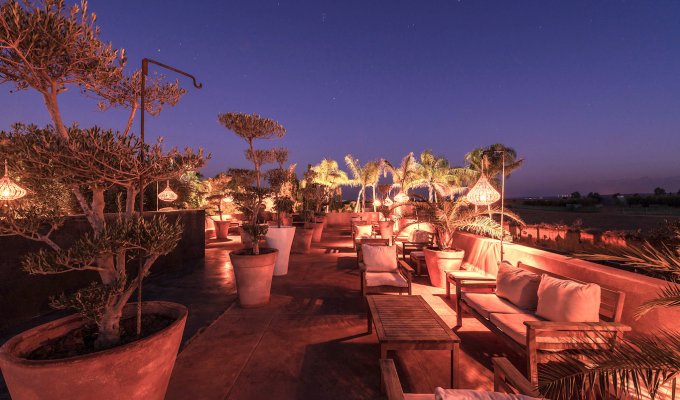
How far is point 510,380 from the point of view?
5.62 feet

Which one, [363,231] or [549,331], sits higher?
[363,231]

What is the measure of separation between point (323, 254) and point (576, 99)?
3582 centimetres

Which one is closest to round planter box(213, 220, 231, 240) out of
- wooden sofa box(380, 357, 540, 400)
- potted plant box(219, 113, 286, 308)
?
potted plant box(219, 113, 286, 308)

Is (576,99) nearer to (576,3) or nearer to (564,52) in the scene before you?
(564,52)

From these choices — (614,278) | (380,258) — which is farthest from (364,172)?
(614,278)

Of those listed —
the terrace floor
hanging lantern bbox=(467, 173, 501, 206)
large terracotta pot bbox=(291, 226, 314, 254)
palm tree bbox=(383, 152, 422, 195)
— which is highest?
palm tree bbox=(383, 152, 422, 195)

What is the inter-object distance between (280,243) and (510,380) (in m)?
5.05

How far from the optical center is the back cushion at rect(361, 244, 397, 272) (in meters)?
5.05

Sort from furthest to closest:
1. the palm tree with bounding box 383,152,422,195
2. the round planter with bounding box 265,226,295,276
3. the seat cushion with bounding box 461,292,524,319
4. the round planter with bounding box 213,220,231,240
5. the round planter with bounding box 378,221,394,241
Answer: the palm tree with bounding box 383,152,422,195 < the round planter with bounding box 213,220,231,240 < the round planter with bounding box 378,221,394,241 < the round planter with bounding box 265,226,295,276 < the seat cushion with bounding box 461,292,524,319

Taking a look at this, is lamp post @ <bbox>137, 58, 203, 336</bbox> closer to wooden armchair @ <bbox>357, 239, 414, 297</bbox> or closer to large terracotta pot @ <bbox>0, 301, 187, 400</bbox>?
large terracotta pot @ <bbox>0, 301, 187, 400</bbox>

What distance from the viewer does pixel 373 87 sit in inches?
1446

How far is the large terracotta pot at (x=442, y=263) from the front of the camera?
5.31 meters

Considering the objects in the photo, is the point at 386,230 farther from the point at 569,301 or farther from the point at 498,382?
the point at 498,382

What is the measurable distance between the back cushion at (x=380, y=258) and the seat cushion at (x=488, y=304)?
149cm
